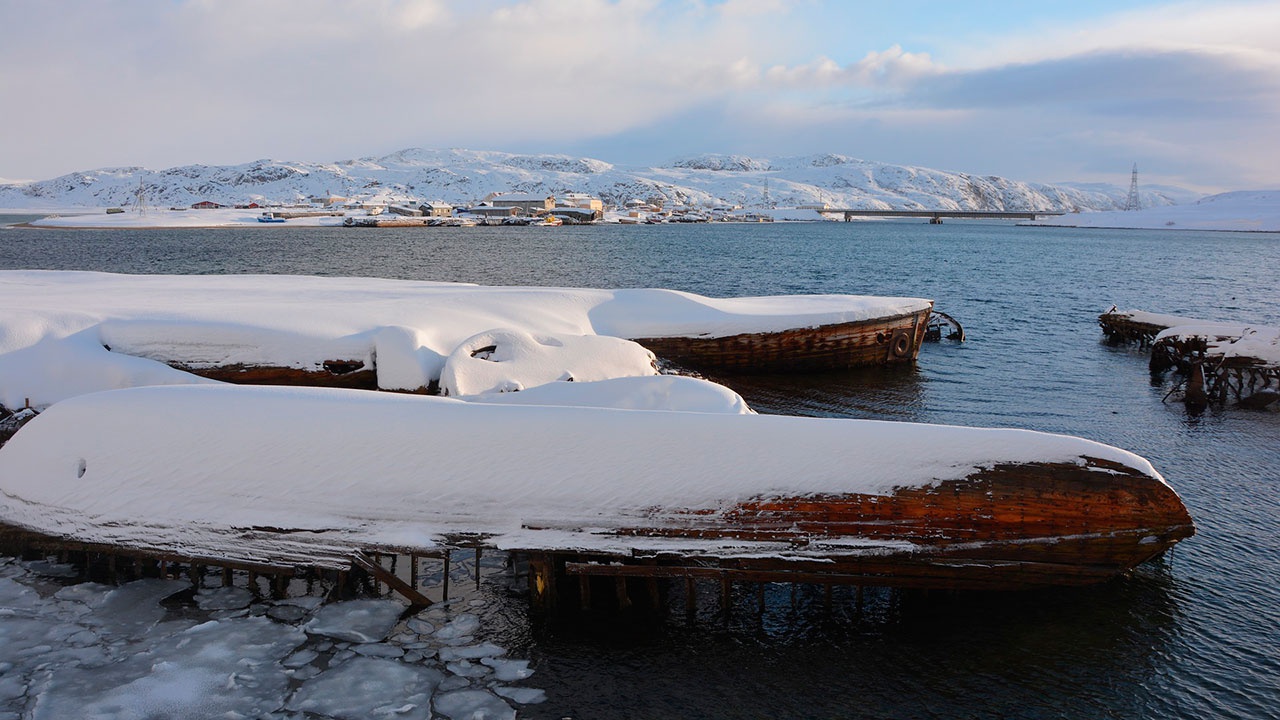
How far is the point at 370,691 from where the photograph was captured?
745cm

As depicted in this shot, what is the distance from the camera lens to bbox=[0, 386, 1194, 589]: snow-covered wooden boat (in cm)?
842

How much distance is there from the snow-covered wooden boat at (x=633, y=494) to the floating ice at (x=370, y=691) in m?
1.25

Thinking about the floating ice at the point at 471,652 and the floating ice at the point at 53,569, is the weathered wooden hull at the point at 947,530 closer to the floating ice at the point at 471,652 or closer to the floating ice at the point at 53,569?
the floating ice at the point at 471,652

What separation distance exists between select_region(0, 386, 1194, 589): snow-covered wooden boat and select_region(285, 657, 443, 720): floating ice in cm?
125

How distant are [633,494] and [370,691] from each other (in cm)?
330

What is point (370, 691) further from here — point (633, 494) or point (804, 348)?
point (804, 348)

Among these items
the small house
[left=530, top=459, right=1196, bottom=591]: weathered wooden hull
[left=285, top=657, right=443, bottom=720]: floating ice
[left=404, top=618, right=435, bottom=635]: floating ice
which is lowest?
[left=285, top=657, right=443, bottom=720]: floating ice

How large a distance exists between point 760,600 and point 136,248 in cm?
10084

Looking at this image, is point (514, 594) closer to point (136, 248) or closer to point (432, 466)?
point (432, 466)

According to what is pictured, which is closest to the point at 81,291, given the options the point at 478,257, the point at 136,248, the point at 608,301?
the point at 608,301

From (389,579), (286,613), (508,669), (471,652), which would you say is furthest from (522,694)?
(286,613)

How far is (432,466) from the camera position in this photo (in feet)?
28.4

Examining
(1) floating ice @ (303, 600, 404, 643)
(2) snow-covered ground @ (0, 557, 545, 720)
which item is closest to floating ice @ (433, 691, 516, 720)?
Answer: (2) snow-covered ground @ (0, 557, 545, 720)

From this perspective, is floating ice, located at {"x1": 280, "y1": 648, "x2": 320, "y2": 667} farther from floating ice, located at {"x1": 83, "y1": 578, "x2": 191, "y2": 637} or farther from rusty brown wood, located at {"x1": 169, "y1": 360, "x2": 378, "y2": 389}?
rusty brown wood, located at {"x1": 169, "y1": 360, "x2": 378, "y2": 389}
